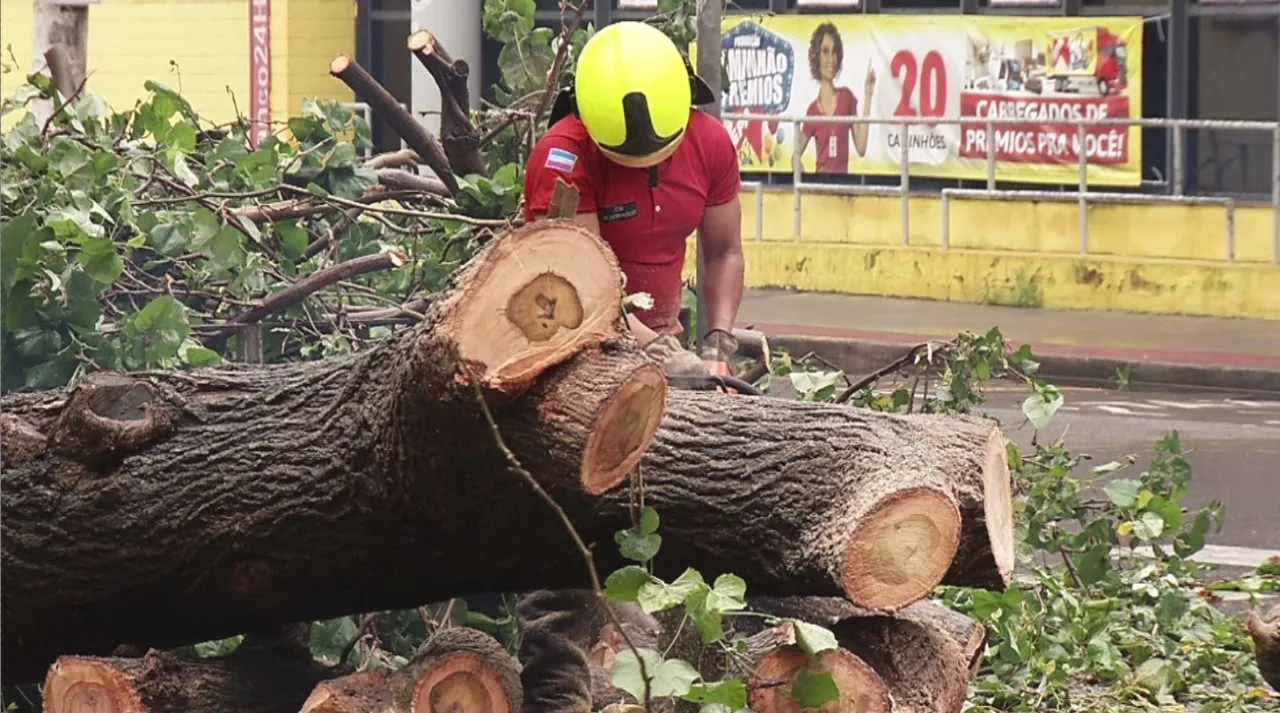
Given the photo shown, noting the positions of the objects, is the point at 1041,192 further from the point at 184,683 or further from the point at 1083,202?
the point at 184,683

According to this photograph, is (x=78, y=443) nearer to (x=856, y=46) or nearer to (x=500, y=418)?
(x=500, y=418)

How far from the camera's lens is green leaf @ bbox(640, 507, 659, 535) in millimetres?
4172

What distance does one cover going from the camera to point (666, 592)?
4.04m

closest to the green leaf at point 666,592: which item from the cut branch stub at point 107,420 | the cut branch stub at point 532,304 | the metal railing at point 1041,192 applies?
the cut branch stub at point 532,304

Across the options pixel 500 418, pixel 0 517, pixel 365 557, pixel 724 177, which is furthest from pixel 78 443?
pixel 724 177

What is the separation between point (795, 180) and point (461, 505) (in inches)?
499

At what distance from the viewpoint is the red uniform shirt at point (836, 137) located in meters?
17.0

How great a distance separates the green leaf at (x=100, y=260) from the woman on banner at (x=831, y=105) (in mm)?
11284

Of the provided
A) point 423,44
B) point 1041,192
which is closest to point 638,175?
point 423,44

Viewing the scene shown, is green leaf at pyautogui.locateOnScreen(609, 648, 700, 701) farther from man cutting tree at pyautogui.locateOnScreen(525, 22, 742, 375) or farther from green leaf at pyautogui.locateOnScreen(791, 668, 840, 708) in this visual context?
man cutting tree at pyautogui.locateOnScreen(525, 22, 742, 375)

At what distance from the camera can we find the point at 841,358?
13852 millimetres

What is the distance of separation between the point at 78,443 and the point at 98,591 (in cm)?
31

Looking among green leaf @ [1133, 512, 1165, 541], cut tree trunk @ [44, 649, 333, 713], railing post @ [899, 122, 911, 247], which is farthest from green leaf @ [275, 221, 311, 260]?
railing post @ [899, 122, 911, 247]

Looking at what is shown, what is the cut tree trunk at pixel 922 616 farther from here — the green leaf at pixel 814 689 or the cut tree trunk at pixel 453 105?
the cut tree trunk at pixel 453 105
